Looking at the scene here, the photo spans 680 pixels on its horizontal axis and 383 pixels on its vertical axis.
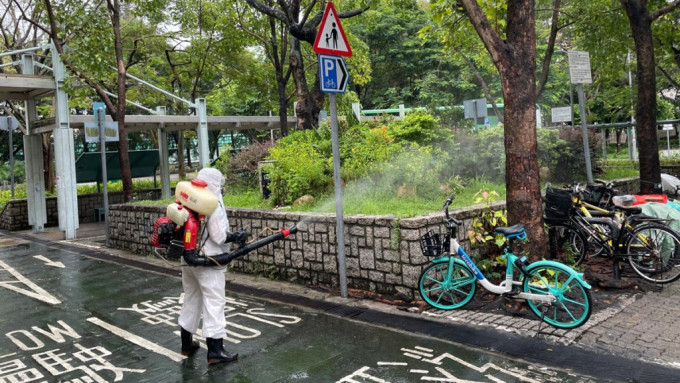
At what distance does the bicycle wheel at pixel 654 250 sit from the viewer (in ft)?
21.2

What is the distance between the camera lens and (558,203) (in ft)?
23.2

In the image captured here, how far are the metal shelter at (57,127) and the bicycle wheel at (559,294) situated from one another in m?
12.1

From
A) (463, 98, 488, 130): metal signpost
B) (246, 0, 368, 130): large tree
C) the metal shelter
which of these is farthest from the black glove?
the metal shelter

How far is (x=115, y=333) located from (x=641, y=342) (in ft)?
17.5

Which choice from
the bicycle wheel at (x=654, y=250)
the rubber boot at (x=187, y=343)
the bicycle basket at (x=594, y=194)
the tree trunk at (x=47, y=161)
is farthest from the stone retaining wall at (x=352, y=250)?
the tree trunk at (x=47, y=161)

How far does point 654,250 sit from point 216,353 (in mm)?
5249

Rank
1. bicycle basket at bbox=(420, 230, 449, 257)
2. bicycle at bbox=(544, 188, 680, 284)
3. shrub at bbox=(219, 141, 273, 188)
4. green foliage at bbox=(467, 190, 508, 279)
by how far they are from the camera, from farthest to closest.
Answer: shrub at bbox=(219, 141, 273, 188), green foliage at bbox=(467, 190, 508, 279), bicycle at bbox=(544, 188, 680, 284), bicycle basket at bbox=(420, 230, 449, 257)

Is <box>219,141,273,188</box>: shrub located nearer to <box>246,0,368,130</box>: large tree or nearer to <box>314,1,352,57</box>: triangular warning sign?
<box>246,0,368,130</box>: large tree

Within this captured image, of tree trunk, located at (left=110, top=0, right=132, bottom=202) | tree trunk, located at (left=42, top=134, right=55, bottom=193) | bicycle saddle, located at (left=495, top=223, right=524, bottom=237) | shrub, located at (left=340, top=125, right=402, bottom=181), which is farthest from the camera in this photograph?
tree trunk, located at (left=42, top=134, right=55, bottom=193)

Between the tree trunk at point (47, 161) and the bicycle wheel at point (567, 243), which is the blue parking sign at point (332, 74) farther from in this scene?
the tree trunk at point (47, 161)

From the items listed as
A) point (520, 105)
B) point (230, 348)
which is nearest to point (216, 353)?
point (230, 348)

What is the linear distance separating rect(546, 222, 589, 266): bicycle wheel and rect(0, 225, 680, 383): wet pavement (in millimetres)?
1506

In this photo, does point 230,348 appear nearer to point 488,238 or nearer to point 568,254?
point 488,238

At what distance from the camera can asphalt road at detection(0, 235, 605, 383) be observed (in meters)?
4.50
